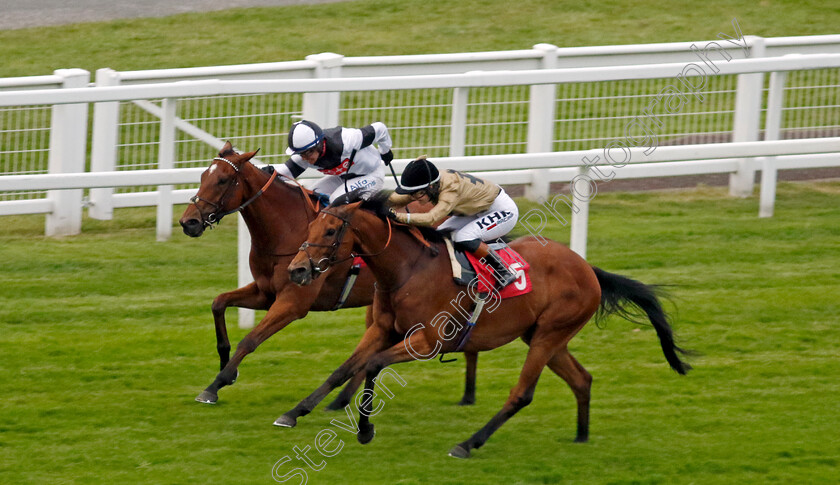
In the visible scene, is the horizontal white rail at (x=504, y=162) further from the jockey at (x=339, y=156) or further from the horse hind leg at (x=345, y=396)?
the horse hind leg at (x=345, y=396)

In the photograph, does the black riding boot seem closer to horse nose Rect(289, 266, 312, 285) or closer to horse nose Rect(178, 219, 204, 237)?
horse nose Rect(289, 266, 312, 285)

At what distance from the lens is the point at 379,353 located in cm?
549

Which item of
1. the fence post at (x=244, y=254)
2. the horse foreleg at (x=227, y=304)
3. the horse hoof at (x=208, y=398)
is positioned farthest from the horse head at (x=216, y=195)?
the horse hoof at (x=208, y=398)

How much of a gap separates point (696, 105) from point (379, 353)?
5.11m

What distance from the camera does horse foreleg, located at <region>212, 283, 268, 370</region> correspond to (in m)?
6.28

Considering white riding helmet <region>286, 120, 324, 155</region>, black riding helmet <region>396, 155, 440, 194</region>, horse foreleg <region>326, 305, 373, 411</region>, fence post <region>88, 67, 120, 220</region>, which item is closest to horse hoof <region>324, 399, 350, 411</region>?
horse foreleg <region>326, 305, 373, 411</region>

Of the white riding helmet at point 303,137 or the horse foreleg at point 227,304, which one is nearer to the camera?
the white riding helmet at point 303,137

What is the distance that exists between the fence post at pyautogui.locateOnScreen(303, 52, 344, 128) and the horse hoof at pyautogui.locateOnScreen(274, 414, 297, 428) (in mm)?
2448

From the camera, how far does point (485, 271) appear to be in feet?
18.5

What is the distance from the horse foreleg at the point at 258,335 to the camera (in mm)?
5977

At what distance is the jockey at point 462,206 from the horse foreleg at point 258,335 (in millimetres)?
850

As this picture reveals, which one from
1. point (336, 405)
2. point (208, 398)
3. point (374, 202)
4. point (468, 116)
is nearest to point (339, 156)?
point (374, 202)

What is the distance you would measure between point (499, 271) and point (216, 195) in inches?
55.6

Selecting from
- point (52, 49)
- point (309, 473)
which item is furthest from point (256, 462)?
point (52, 49)
